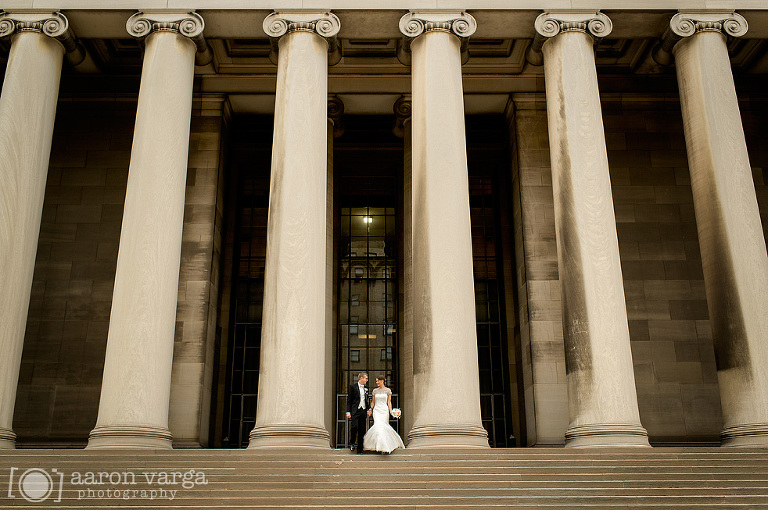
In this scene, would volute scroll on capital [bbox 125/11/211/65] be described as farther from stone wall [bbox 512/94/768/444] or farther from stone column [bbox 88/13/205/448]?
stone wall [bbox 512/94/768/444]

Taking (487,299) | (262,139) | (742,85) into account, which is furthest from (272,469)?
(742,85)

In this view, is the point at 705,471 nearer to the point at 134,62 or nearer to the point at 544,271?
the point at 544,271

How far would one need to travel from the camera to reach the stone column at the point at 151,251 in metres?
27.7

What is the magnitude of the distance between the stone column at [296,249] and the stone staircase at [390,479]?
2.19 meters

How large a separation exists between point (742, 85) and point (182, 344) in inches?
1462

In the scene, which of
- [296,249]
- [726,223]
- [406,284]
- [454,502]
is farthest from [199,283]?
[726,223]

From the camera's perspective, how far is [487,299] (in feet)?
151

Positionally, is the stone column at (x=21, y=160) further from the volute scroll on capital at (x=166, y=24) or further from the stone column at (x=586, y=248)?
the stone column at (x=586, y=248)

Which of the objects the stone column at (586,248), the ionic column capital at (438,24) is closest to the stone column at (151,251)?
the ionic column capital at (438,24)

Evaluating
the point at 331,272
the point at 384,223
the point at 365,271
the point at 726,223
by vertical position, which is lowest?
the point at 726,223

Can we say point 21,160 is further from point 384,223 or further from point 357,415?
point 384,223

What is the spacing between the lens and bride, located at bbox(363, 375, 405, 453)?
83.7 ft

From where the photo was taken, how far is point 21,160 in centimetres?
3100

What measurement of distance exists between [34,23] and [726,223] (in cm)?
3338
